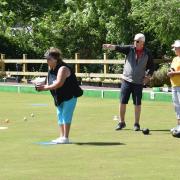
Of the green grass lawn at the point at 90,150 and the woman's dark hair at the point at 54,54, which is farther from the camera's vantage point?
the woman's dark hair at the point at 54,54

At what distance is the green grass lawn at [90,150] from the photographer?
7.25 m

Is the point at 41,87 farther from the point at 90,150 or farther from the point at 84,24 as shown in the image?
the point at 84,24

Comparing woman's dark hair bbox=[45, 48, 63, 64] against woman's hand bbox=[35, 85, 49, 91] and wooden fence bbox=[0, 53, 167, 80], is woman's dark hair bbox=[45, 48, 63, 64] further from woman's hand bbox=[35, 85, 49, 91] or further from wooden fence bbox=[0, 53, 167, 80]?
wooden fence bbox=[0, 53, 167, 80]

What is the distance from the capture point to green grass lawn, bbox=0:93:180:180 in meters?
7.25

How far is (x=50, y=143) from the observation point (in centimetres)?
965

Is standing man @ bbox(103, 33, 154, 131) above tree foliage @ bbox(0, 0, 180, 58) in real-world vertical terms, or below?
below

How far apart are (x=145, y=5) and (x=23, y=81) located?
22.9ft

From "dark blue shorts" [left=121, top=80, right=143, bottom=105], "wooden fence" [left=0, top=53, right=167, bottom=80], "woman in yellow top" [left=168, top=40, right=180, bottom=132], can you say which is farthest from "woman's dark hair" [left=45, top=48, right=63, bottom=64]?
"wooden fence" [left=0, top=53, right=167, bottom=80]

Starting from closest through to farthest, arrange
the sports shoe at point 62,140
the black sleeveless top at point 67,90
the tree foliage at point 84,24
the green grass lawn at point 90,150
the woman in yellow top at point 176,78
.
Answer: the green grass lawn at point 90,150
the sports shoe at point 62,140
the black sleeveless top at point 67,90
the woman in yellow top at point 176,78
the tree foliage at point 84,24

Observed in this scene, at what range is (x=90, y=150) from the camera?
898cm

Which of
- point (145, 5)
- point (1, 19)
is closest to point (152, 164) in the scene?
point (145, 5)

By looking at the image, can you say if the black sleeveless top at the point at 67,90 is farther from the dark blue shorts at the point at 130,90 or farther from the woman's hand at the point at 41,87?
the dark blue shorts at the point at 130,90

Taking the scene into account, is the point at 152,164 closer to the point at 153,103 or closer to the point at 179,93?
the point at 179,93

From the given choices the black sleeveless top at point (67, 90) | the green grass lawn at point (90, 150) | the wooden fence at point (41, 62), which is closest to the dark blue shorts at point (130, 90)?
the green grass lawn at point (90, 150)
